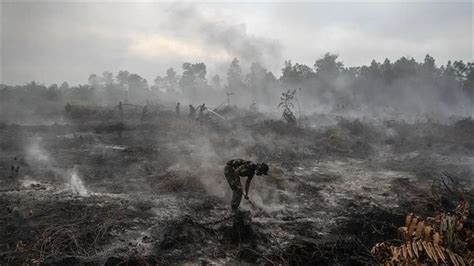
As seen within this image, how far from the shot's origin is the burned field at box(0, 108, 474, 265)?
581 cm

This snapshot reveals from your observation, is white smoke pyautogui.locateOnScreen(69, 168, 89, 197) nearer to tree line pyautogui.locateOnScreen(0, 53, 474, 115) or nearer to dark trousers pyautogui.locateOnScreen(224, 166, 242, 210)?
dark trousers pyautogui.locateOnScreen(224, 166, 242, 210)

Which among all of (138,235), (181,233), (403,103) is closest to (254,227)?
(181,233)

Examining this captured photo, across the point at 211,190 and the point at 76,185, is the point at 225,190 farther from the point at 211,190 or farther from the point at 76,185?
the point at 76,185

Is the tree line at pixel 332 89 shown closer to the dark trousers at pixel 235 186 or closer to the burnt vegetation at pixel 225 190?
the burnt vegetation at pixel 225 190

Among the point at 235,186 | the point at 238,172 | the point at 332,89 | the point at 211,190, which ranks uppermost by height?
the point at 332,89

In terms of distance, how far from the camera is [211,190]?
9086mm

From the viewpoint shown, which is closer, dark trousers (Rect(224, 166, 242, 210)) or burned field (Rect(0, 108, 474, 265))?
burned field (Rect(0, 108, 474, 265))

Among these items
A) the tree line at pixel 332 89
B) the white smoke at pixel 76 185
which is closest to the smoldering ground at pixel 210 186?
the white smoke at pixel 76 185

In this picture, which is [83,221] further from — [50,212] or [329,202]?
[329,202]

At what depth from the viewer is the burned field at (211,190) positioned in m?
5.81

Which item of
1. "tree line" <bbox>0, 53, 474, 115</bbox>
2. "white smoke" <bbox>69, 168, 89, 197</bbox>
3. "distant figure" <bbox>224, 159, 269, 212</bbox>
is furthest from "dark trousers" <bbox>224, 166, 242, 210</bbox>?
"tree line" <bbox>0, 53, 474, 115</bbox>

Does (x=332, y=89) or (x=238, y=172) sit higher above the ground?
(x=332, y=89)

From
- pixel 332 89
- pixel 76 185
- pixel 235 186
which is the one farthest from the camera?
pixel 332 89

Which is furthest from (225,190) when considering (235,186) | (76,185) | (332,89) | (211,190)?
(332,89)
